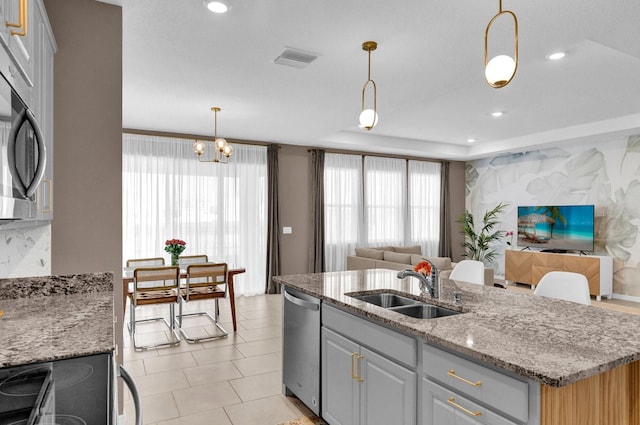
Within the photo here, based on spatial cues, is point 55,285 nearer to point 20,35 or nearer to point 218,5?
point 20,35

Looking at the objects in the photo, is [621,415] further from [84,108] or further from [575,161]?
[575,161]

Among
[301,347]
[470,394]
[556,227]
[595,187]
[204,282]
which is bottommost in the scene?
[301,347]

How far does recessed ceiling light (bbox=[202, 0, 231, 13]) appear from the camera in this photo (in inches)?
95.3

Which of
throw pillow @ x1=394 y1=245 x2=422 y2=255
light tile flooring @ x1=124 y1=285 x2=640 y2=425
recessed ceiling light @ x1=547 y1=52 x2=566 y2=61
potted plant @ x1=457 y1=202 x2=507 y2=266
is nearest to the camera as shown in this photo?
light tile flooring @ x1=124 y1=285 x2=640 y2=425

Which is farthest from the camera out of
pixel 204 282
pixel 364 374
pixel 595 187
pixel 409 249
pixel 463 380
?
pixel 409 249

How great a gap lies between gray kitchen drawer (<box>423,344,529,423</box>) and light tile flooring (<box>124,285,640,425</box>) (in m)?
1.46

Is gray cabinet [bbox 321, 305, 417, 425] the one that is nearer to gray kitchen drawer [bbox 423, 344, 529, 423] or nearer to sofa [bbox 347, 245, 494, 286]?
gray kitchen drawer [bbox 423, 344, 529, 423]

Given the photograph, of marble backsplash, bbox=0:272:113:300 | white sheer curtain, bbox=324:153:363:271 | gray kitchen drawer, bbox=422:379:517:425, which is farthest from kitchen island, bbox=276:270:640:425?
white sheer curtain, bbox=324:153:363:271

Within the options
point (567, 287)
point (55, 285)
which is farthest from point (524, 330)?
point (55, 285)

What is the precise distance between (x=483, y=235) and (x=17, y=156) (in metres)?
8.52

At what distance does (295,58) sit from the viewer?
3283 millimetres

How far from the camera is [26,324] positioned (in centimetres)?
156

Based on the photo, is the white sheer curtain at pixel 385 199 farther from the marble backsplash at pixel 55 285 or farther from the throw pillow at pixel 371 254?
the marble backsplash at pixel 55 285

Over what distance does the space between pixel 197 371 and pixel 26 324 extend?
2.19 m
